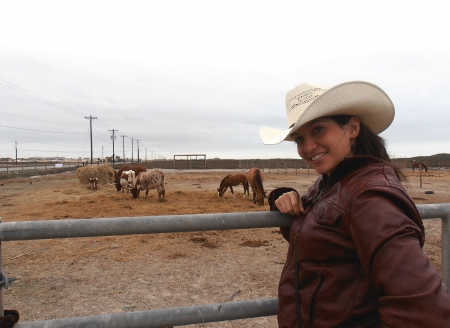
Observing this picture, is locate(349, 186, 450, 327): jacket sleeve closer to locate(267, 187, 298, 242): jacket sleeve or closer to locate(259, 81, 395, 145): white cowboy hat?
locate(259, 81, 395, 145): white cowboy hat

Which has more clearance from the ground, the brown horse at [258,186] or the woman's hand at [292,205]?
the woman's hand at [292,205]

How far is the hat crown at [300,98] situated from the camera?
1370mm

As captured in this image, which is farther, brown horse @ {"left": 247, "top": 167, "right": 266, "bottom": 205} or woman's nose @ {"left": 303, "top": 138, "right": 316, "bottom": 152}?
brown horse @ {"left": 247, "top": 167, "right": 266, "bottom": 205}

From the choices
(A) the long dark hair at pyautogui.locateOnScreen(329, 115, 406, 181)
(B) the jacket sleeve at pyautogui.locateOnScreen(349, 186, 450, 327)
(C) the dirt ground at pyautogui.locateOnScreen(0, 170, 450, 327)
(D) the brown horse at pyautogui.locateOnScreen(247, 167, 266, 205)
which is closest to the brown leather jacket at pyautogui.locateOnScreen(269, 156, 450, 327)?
(B) the jacket sleeve at pyautogui.locateOnScreen(349, 186, 450, 327)

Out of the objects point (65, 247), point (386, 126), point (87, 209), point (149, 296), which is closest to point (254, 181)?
point (87, 209)

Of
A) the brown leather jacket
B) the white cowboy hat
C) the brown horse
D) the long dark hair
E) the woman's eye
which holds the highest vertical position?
the white cowboy hat

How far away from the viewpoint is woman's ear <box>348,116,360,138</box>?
133cm

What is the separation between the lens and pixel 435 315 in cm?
74

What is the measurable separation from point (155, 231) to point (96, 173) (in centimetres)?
2247

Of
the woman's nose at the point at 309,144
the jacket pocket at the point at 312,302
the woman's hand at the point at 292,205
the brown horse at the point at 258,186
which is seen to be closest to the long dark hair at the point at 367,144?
the woman's nose at the point at 309,144

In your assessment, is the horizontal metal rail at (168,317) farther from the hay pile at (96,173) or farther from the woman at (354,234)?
the hay pile at (96,173)

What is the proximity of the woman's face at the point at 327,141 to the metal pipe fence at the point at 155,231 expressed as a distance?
1.15ft

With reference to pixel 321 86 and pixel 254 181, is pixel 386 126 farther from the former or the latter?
pixel 254 181

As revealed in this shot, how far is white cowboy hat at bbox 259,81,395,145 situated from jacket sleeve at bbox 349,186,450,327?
421 mm
